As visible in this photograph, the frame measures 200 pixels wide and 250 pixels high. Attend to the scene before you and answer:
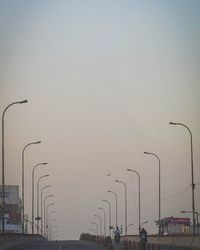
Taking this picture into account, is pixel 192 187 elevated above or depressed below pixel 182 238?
above

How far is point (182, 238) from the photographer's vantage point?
64875 millimetres

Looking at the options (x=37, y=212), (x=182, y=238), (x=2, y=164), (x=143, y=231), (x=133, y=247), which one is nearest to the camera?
(x=133, y=247)

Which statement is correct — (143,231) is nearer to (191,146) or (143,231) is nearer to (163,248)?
(163,248)

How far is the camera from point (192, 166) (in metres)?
74.1

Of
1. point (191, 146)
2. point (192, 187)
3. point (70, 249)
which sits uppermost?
point (191, 146)

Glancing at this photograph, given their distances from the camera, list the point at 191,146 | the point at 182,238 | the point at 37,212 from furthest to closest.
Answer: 1. the point at 37,212
2. the point at 191,146
3. the point at 182,238

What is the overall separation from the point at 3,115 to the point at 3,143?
3398 mm

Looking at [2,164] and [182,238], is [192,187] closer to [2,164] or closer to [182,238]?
[182,238]

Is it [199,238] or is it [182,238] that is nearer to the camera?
[199,238]

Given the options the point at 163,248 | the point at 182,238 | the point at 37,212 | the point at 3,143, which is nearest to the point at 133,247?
the point at 163,248

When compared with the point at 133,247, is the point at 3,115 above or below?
above

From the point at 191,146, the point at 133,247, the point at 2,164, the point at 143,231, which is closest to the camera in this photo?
the point at 133,247

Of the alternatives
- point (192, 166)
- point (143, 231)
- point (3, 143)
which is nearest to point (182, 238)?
point (143, 231)

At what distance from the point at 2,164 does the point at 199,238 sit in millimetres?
24031
